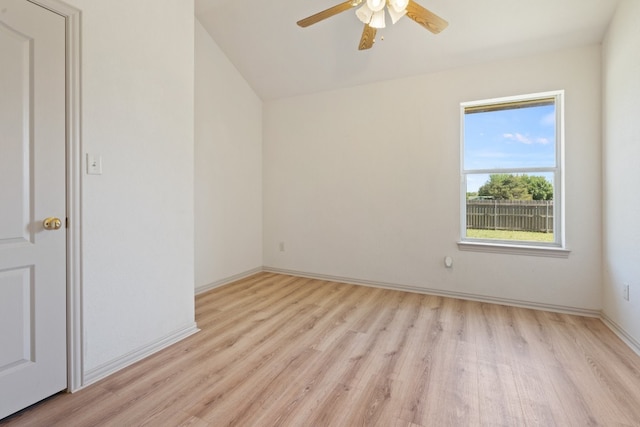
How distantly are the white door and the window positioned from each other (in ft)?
11.5

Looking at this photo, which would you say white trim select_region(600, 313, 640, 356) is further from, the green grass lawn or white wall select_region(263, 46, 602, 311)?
the green grass lawn

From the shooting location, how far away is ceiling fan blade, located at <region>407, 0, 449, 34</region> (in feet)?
6.51

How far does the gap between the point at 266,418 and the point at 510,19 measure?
144 inches

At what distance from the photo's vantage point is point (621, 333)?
93.7 inches

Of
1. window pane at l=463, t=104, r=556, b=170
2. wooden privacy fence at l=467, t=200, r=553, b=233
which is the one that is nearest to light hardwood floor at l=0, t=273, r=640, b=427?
wooden privacy fence at l=467, t=200, r=553, b=233

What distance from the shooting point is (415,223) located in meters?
3.55

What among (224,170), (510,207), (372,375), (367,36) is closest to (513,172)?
(510,207)

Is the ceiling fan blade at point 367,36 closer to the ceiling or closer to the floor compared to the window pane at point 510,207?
closer to the ceiling

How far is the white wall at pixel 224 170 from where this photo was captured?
351 centimetres

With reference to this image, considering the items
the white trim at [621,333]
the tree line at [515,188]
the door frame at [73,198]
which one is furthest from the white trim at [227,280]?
the white trim at [621,333]

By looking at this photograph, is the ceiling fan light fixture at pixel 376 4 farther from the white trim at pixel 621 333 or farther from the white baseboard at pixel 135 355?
the white trim at pixel 621 333

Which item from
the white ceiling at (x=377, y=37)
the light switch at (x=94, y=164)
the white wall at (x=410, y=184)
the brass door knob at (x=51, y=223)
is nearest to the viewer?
the brass door knob at (x=51, y=223)

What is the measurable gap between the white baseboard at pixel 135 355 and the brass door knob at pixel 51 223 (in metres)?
0.88

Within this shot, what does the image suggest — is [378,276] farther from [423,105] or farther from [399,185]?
[423,105]
